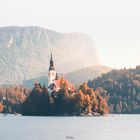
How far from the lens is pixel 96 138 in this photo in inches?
4751

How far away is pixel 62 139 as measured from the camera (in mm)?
117375

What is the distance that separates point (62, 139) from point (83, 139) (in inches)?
176

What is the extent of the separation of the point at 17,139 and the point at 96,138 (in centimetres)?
1692

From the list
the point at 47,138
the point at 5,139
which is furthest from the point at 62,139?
the point at 5,139

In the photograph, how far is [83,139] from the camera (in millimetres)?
118375

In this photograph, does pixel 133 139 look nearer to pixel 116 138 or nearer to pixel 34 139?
pixel 116 138

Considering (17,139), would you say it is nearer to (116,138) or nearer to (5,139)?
(5,139)

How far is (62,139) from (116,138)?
12.0 m

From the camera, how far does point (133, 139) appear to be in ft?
395

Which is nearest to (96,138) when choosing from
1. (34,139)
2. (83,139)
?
(83,139)

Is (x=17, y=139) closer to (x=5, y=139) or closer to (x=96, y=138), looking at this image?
(x=5, y=139)

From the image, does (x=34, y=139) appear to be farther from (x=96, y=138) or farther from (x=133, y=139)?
(x=133, y=139)

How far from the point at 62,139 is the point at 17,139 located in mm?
9254

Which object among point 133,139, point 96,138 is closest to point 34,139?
point 96,138
